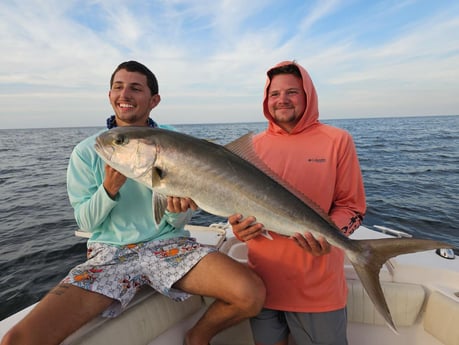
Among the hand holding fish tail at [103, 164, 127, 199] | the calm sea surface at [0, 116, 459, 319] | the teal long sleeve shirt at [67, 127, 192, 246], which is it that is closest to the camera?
the hand holding fish tail at [103, 164, 127, 199]

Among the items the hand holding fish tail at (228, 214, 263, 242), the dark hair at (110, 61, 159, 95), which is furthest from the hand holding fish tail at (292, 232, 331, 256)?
the dark hair at (110, 61, 159, 95)

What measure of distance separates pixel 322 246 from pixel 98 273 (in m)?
2.01

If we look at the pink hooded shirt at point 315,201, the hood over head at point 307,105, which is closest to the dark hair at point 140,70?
the hood over head at point 307,105

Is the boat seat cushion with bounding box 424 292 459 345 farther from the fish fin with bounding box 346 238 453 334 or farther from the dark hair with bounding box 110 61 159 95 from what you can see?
the dark hair with bounding box 110 61 159 95

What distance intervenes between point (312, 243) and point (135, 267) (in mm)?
1696

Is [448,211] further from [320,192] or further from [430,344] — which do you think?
[320,192]

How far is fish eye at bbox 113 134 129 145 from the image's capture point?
2.49 meters

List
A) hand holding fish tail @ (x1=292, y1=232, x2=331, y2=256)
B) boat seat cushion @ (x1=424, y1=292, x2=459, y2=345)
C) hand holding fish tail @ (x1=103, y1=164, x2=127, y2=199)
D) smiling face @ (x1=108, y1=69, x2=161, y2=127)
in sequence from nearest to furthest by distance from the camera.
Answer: hand holding fish tail @ (x1=292, y1=232, x2=331, y2=256)
hand holding fish tail @ (x1=103, y1=164, x2=127, y2=199)
boat seat cushion @ (x1=424, y1=292, x2=459, y2=345)
smiling face @ (x1=108, y1=69, x2=161, y2=127)

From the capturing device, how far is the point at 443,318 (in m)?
2.86

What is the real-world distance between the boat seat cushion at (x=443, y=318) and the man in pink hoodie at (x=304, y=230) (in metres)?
1.05

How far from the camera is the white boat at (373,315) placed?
106 inches

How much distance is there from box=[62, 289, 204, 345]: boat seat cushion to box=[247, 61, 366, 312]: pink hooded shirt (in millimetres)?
965

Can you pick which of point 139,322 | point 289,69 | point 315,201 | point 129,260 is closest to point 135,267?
point 129,260

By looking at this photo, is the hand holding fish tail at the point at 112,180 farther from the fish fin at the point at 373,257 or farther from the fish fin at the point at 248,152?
the fish fin at the point at 373,257
